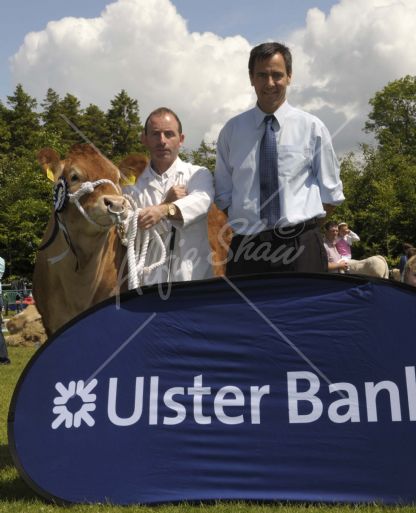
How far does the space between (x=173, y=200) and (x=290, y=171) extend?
2.59ft

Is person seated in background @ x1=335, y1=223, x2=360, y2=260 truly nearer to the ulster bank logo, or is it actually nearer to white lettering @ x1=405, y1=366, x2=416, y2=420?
white lettering @ x1=405, y1=366, x2=416, y2=420

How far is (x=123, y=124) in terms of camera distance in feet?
207

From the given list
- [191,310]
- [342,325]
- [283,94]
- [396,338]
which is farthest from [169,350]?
[283,94]

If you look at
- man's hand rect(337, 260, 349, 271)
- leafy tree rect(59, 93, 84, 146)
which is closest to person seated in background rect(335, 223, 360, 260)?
man's hand rect(337, 260, 349, 271)

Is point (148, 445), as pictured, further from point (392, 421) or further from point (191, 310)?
point (392, 421)

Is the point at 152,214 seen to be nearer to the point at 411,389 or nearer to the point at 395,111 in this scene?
the point at 411,389

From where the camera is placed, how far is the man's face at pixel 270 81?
4023 mm

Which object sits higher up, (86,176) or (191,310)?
(86,176)

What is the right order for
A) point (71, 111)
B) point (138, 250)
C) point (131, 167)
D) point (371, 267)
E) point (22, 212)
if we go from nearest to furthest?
point (138, 250), point (131, 167), point (371, 267), point (22, 212), point (71, 111)

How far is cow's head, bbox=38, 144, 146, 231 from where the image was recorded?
4551mm

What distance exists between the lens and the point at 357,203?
36438mm

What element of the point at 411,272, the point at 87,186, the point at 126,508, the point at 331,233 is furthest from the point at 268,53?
the point at 411,272

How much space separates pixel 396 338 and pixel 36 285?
3116 mm

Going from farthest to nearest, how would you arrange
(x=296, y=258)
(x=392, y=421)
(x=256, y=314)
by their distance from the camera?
1. (x=296, y=258)
2. (x=256, y=314)
3. (x=392, y=421)
